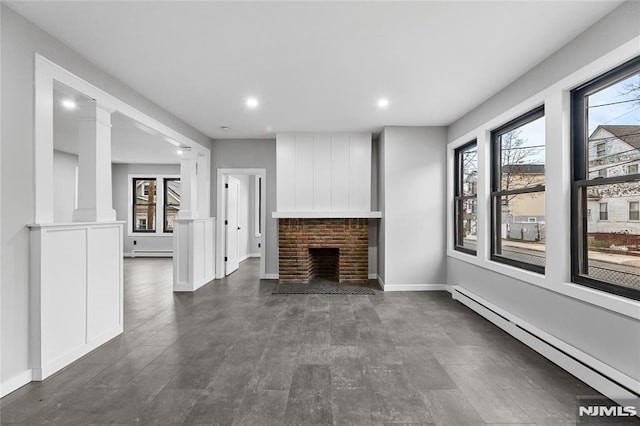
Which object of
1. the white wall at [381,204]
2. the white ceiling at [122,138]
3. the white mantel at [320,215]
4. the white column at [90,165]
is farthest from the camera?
the white mantel at [320,215]

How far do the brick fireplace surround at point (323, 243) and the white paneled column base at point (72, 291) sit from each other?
2711 millimetres

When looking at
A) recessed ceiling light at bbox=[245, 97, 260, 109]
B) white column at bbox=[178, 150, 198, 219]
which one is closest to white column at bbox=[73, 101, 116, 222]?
recessed ceiling light at bbox=[245, 97, 260, 109]

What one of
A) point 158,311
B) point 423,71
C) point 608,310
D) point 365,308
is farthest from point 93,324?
point 608,310

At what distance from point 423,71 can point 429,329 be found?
105 inches

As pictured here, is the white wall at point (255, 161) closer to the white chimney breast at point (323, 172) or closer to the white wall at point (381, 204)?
the white chimney breast at point (323, 172)

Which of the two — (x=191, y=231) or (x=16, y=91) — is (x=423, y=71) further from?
(x=191, y=231)

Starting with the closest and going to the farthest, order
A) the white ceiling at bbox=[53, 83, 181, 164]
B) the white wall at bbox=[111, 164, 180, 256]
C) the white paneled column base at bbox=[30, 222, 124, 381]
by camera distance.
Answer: the white paneled column base at bbox=[30, 222, 124, 381] < the white ceiling at bbox=[53, 83, 181, 164] < the white wall at bbox=[111, 164, 180, 256]

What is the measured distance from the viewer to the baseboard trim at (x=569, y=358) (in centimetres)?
200

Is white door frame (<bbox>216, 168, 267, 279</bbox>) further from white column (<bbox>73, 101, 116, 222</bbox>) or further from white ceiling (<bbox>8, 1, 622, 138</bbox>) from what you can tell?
white column (<bbox>73, 101, 116, 222</bbox>)

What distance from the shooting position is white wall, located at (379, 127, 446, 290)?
16.1 feet

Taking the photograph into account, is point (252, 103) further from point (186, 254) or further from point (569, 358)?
point (569, 358)

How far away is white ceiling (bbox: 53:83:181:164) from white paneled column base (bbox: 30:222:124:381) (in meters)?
1.31

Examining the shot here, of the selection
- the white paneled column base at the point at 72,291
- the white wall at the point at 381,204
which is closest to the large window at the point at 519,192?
the white wall at the point at 381,204

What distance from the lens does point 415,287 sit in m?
4.91
